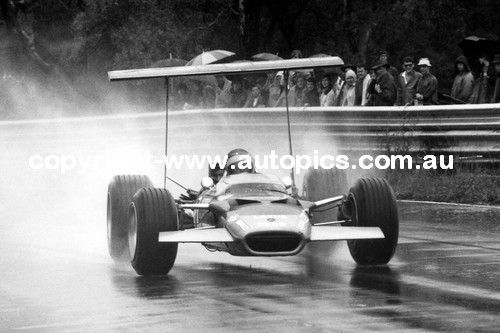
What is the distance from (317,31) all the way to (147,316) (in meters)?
34.0

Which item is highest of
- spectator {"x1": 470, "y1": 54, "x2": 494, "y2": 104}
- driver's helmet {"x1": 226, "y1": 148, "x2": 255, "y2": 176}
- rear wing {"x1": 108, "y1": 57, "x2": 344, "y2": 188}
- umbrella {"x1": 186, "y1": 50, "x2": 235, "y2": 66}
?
umbrella {"x1": 186, "y1": 50, "x2": 235, "y2": 66}

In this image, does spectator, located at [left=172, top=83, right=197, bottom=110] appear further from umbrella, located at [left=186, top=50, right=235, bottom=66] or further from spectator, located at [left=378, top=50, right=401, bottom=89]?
spectator, located at [left=378, top=50, right=401, bottom=89]

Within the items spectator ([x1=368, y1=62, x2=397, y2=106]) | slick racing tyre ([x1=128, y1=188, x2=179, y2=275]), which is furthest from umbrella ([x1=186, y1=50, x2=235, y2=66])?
slick racing tyre ([x1=128, y1=188, x2=179, y2=275])

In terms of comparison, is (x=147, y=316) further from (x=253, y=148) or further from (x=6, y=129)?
(x=6, y=129)

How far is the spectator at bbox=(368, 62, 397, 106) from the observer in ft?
70.8

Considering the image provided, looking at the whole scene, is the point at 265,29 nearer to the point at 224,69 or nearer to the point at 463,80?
the point at 463,80

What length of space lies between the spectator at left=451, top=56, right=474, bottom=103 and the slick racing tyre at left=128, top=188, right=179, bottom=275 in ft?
32.0

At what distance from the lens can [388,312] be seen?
32.1 feet

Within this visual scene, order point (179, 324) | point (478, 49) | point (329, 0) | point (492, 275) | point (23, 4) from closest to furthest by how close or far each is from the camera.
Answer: point (179, 324) → point (492, 275) → point (478, 49) → point (329, 0) → point (23, 4)

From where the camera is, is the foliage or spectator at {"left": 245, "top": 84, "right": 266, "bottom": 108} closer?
spectator at {"left": 245, "top": 84, "right": 266, "bottom": 108}

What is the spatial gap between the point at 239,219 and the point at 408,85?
1035cm

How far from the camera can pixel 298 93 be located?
23.6 meters

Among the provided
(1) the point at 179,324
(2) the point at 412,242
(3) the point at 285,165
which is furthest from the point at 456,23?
(1) the point at 179,324

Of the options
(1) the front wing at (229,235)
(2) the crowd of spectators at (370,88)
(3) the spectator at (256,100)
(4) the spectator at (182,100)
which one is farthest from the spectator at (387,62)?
(1) the front wing at (229,235)
